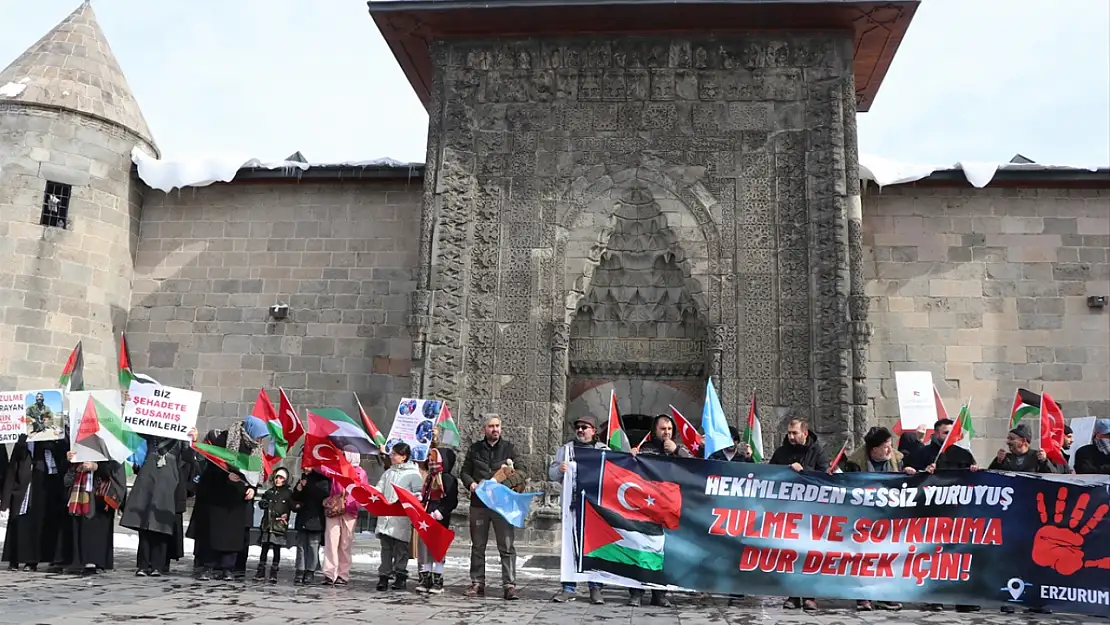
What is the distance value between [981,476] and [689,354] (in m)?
5.22

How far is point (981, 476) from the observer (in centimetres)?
761

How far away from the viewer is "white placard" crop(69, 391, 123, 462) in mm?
8719

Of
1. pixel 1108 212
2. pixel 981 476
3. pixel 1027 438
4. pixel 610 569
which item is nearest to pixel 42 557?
pixel 610 569

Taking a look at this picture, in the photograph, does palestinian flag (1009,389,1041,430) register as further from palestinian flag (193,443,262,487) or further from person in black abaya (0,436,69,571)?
person in black abaya (0,436,69,571)

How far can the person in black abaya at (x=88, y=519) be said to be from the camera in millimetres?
8648

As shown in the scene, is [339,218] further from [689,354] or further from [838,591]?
[838,591]

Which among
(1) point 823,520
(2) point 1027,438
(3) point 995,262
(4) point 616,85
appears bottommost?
(1) point 823,520

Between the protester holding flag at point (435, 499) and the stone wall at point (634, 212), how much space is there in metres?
3.38

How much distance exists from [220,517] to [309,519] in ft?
3.25

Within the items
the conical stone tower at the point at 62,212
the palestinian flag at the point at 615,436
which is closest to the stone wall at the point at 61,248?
the conical stone tower at the point at 62,212

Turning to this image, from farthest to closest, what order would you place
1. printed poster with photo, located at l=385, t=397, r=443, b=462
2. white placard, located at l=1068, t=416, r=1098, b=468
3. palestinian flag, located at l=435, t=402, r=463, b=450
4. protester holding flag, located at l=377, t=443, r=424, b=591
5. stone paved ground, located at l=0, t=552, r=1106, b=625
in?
palestinian flag, located at l=435, t=402, r=463, b=450, white placard, located at l=1068, t=416, r=1098, b=468, printed poster with photo, located at l=385, t=397, r=443, b=462, protester holding flag, located at l=377, t=443, r=424, b=591, stone paved ground, located at l=0, t=552, r=1106, b=625

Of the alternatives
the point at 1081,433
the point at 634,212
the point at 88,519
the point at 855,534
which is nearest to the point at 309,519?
the point at 88,519

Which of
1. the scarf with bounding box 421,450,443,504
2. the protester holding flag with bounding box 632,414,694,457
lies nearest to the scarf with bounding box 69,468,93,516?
the scarf with bounding box 421,450,443,504

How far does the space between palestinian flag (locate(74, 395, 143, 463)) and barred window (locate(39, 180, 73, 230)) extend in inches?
252
